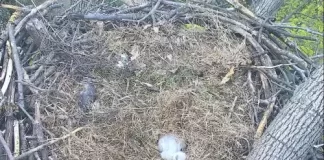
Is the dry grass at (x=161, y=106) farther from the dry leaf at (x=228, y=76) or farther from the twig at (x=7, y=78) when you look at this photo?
the twig at (x=7, y=78)

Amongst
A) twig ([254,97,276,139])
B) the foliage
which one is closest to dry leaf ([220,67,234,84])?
twig ([254,97,276,139])

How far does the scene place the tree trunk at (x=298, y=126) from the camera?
2.15m

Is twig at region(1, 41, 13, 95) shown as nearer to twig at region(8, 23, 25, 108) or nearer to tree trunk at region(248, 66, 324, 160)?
twig at region(8, 23, 25, 108)

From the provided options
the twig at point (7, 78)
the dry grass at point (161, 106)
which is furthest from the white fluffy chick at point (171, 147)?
the twig at point (7, 78)

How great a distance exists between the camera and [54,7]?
330 centimetres

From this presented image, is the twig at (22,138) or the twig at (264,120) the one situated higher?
the twig at (264,120)

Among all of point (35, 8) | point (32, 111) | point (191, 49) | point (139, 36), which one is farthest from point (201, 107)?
point (35, 8)

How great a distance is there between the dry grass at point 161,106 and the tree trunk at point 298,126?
28 cm

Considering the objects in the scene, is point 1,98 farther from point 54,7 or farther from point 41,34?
point 54,7

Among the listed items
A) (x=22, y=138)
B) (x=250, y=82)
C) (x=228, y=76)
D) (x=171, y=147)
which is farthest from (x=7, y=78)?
(x=250, y=82)

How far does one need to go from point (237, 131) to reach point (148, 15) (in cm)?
114

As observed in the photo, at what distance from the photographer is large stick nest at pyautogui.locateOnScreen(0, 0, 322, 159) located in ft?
8.39

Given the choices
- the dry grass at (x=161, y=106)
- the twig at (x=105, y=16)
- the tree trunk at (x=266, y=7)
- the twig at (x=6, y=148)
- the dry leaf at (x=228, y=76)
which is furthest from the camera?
the tree trunk at (x=266, y=7)

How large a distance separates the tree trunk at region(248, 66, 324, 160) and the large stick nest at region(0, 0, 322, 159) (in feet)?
0.77
